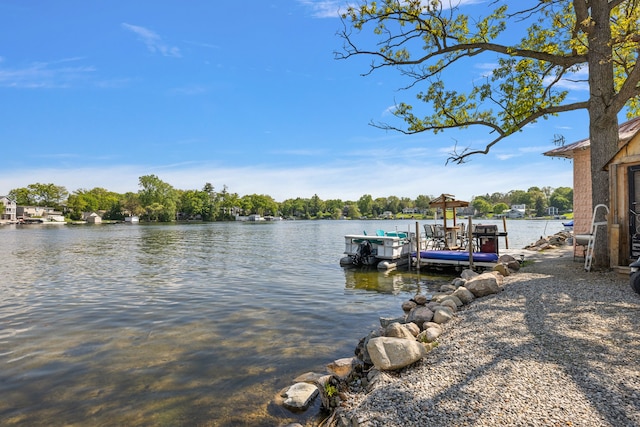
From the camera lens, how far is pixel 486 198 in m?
180

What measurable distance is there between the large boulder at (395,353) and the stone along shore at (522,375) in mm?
96

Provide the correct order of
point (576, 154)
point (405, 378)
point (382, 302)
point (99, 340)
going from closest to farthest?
point (405, 378)
point (99, 340)
point (382, 302)
point (576, 154)

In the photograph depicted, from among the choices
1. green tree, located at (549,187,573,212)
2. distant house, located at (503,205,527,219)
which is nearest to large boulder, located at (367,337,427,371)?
distant house, located at (503,205,527,219)

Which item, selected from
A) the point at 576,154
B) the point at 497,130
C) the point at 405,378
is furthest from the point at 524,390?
the point at 576,154

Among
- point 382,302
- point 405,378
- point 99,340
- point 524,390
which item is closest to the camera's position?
point 524,390

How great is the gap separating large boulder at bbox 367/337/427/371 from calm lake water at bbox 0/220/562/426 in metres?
1.14

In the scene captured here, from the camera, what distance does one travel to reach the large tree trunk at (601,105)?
981cm

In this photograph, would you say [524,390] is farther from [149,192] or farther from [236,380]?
[149,192]

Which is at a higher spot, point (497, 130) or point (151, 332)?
point (497, 130)

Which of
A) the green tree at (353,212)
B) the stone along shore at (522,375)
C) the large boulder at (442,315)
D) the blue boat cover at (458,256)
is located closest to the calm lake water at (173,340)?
the blue boat cover at (458,256)

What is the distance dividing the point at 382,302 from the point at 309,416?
7305 mm

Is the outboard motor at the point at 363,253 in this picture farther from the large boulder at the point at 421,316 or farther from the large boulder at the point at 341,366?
the large boulder at the point at 341,366

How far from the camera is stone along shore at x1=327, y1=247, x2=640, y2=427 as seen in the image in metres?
3.37

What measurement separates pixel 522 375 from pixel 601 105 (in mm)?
9110
